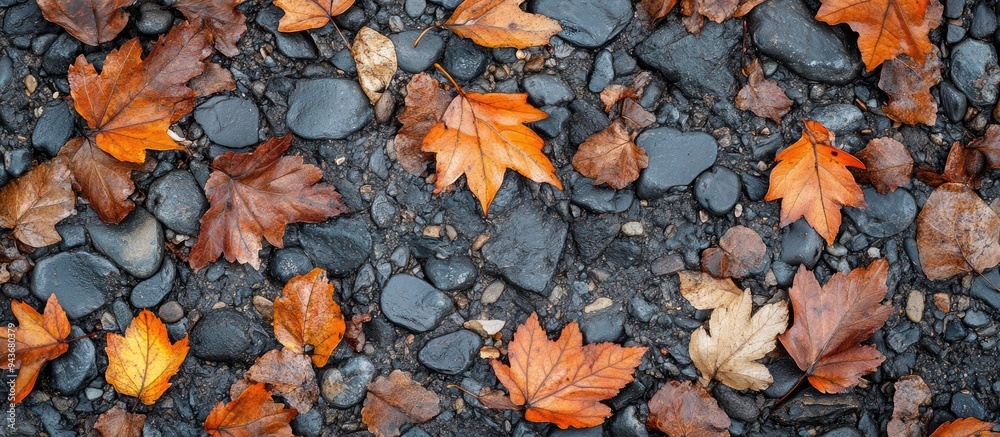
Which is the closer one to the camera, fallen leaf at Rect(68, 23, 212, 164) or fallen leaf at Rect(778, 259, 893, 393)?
fallen leaf at Rect(68, 23, 212, 164)

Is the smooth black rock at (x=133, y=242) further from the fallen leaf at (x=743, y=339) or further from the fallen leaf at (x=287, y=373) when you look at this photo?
the fallen leaf at (x=743, y=339)

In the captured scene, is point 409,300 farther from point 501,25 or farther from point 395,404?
point 501,25

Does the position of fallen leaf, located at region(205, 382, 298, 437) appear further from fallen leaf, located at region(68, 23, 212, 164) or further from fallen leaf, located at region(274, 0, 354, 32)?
fallen leaf, located at region(274, 0, 354, 32)

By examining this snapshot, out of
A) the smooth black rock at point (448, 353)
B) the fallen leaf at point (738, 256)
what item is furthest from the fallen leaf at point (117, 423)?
the fallen leaf at point (738, 256)

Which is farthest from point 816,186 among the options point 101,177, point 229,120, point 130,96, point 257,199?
point 101,177

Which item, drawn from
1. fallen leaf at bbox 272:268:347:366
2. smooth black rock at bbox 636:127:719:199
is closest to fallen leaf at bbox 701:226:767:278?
smooth black rock at bbox 636:127:719:199

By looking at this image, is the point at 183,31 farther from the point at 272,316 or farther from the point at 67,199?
the point at 272,316
